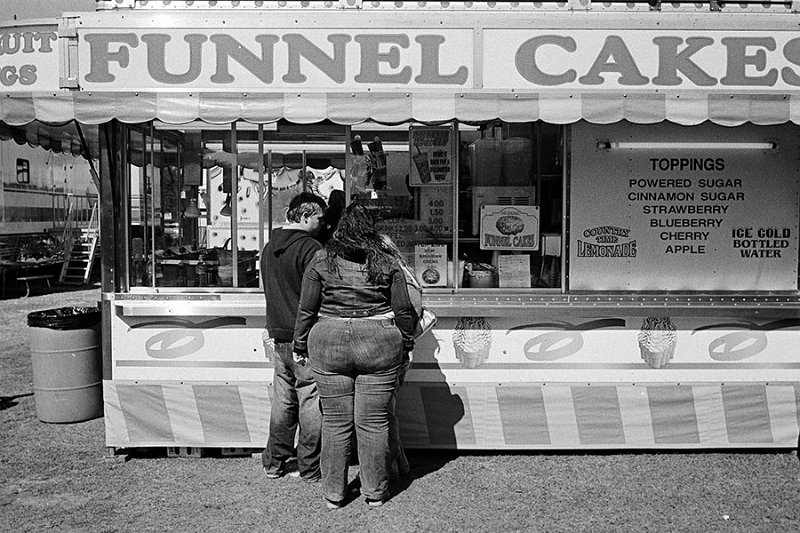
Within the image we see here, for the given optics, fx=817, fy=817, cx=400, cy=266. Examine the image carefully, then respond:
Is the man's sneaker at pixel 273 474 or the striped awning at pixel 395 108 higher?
the striped awning at pixel 395 108

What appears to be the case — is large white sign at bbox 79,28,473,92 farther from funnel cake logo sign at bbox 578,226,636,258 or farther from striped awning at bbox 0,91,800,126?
funnel cake logo sign at bbox 578,226,636,258

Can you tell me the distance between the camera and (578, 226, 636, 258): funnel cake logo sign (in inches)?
240

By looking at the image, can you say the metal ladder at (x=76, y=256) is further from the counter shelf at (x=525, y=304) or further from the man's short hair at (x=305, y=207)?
the man's short hair at (x=305, y=207)

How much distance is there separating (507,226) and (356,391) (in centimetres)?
190

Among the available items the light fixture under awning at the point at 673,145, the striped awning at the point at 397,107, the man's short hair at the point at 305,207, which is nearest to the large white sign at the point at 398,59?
the striped awning at the point at 397,107

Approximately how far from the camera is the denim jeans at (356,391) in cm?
497

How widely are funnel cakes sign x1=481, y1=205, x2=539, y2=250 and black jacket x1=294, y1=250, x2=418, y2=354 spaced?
52.5 inches

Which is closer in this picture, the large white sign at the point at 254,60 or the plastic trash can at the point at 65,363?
the large white sign at the point at 254,60

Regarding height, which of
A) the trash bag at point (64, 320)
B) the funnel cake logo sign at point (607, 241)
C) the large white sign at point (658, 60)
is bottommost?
the trash bag at point (64, 320)

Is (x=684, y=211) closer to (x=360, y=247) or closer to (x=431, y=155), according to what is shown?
(x=431, y=155)

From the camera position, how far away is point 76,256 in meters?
20.1

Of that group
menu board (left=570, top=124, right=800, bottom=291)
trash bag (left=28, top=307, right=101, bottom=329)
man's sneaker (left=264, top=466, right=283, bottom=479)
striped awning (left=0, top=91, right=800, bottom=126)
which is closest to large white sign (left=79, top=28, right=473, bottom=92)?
striped awning (left=0, top=91, right=800, bottom=126)

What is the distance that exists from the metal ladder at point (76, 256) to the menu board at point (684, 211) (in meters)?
15.2

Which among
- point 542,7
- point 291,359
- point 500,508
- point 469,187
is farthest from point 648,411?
point 542,7
